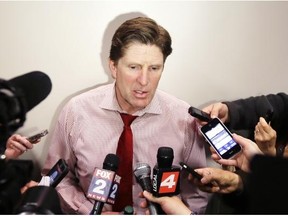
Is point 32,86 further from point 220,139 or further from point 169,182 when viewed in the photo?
point 220,139

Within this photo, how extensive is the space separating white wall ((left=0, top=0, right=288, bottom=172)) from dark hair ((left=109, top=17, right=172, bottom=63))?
31 cm

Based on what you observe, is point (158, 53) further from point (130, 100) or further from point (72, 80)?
point (72, 80)

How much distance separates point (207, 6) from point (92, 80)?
28.3 inches

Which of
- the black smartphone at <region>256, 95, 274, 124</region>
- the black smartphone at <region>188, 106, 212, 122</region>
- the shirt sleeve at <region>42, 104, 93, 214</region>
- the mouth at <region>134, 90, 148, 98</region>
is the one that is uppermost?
the mouth at <region>134, 90, 148, 98</region>

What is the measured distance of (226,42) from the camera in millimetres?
1936

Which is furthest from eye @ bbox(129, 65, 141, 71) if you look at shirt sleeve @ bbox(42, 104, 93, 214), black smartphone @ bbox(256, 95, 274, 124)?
black smartphone @ bbox(256, 95, 274, 124)

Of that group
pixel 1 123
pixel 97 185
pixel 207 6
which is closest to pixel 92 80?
pixel 207 6

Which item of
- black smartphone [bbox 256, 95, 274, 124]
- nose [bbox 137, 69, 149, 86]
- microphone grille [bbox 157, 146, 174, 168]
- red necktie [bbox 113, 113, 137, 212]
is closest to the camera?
microphone grille [bbox 157, 146, 174, 168]

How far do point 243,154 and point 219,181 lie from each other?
15 cm

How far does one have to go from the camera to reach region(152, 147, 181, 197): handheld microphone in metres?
1.21

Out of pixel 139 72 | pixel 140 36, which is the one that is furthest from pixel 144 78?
pixel 140 36

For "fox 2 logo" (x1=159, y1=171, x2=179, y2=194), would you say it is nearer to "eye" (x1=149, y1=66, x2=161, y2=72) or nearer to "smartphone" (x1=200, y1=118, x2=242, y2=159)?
"smartphone" (x1=200, y1=118, x2=242, y2=159)

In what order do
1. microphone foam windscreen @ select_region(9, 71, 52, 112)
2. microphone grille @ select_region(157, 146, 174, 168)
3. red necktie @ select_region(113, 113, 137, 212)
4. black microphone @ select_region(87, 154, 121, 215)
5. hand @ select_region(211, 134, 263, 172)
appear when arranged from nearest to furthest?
microphone foam windscreen @ select_region(9, 71, 52, 112) < black microphone @ select_region(87, 154, 121, 215) < microphone grille @ select_region(157, 146, 174, 168) < hand @ select_region(211, 134, 263, 172) < red necktie @ select_region(113, 113, 137, 212)

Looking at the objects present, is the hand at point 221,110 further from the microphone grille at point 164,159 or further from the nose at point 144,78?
the microphone grille at point 164,159
